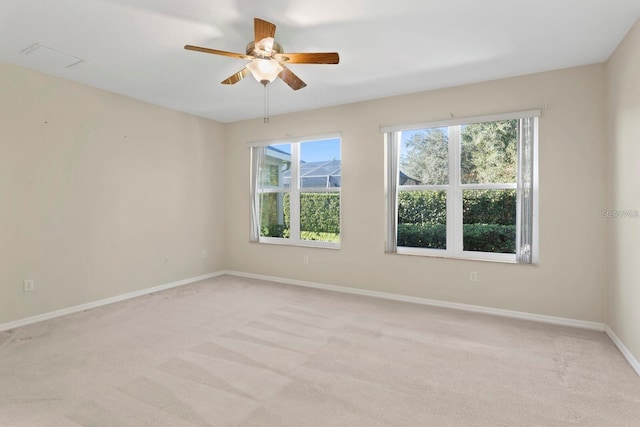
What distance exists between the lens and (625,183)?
2.73m

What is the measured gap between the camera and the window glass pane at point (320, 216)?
4.87m

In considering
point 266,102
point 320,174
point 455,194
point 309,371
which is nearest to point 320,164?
point 320,174

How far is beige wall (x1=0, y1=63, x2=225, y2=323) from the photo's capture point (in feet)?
10.9

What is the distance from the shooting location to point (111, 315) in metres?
3.64

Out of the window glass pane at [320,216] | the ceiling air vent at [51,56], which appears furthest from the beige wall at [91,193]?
the window glass pane at [320,216]

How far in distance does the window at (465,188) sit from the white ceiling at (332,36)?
0.62m

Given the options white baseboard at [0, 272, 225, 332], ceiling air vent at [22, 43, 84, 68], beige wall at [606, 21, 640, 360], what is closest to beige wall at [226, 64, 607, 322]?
beige wall at [606, 21, 640, 360]

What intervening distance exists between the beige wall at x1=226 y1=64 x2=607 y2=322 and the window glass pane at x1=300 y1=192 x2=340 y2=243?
23 cm

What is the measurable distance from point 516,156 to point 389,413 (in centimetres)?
301

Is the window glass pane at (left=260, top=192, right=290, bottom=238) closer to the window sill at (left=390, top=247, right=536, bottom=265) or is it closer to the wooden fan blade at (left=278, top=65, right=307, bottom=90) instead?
the window sill at (left=390, top=247, right=536, bottom=265)

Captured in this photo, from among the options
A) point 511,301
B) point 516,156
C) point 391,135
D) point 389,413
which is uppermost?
point 391,135

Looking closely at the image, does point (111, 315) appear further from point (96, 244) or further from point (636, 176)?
point (636, 176)

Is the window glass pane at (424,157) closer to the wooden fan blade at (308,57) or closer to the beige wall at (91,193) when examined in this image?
the wooden fan blade at (308,57)

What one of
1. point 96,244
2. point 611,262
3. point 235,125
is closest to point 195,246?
point 96,244
